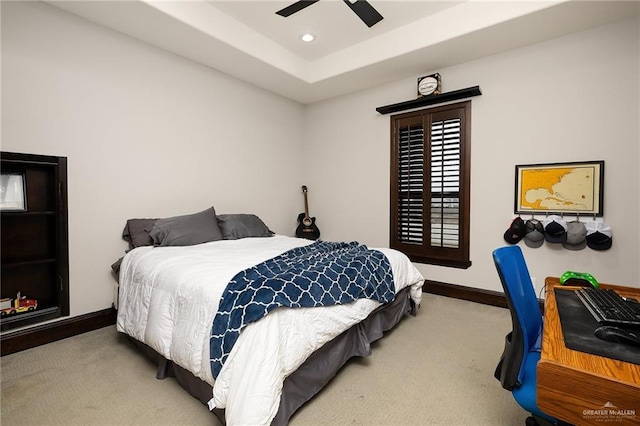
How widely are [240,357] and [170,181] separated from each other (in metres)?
2.54

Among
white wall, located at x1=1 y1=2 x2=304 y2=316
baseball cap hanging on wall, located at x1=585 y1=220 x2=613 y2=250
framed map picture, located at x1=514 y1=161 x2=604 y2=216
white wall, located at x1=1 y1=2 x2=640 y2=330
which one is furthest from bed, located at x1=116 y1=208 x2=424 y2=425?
baseball cap hanging on wall, located at x1=585 y1=220 x2=613 y2=250

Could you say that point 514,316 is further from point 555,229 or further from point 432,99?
point 432,99

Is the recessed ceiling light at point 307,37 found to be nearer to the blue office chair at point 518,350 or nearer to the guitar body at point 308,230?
the guitar body at point 308,230

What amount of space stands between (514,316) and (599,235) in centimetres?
237

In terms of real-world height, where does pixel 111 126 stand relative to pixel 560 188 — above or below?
above

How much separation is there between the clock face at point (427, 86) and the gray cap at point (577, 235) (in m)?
2.03

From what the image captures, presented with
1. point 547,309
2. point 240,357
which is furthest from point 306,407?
point 547,309

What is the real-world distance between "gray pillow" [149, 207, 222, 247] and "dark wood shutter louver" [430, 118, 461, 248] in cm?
259

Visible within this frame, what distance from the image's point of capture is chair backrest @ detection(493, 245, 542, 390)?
118cm

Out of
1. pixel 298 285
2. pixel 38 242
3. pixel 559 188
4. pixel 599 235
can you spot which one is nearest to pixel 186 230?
pixel 38 242

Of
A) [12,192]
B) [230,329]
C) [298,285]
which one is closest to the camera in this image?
[230,329]

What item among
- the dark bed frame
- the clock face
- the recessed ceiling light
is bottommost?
the dark bed frame

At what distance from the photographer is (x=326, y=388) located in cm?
191

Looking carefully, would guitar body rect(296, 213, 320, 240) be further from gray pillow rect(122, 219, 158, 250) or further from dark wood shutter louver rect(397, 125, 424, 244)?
gray pillow rect(122, 219, 158, 250)
